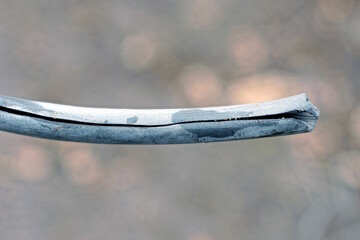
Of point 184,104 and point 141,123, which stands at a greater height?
point 184,104

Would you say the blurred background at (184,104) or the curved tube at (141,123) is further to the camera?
the blurred background at (184,104)

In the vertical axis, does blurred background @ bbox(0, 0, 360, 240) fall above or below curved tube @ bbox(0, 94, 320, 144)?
above

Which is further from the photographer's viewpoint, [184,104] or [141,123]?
[184,104]

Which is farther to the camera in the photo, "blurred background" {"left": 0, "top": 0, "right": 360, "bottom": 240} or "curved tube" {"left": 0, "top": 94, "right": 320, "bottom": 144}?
"blurred background" {"left": 0, "top": 0, "right": 360, "bottom": 240}
